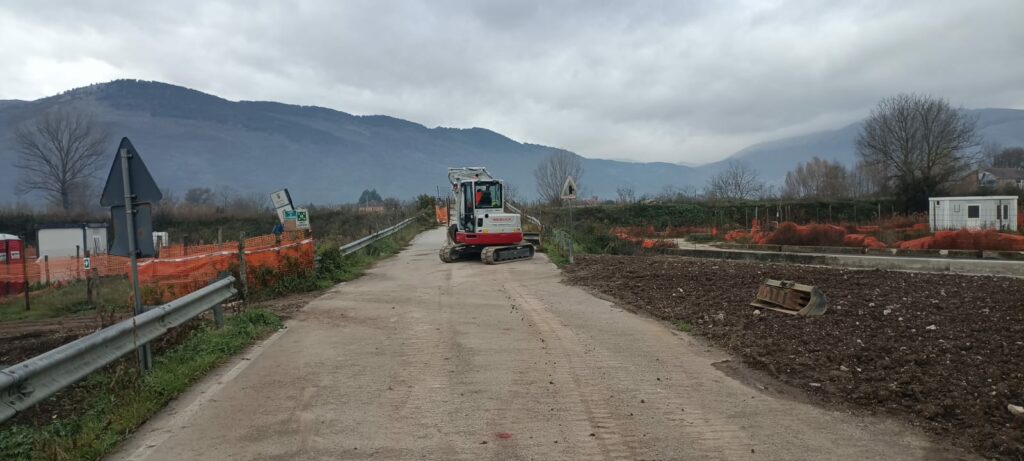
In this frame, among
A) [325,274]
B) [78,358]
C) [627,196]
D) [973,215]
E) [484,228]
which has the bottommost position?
[325,274]

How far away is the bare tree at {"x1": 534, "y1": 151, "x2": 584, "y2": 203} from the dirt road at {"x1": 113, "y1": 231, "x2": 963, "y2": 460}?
194ft

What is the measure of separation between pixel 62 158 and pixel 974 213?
317 feet

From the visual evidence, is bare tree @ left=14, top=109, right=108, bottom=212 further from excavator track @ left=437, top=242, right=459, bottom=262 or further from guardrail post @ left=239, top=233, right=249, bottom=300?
guardrail post @ left=239, top=233, right=249, bottom=300

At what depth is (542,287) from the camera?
15734mm

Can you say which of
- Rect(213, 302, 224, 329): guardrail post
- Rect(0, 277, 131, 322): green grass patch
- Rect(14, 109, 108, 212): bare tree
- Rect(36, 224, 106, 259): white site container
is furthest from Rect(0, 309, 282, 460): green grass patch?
Rect(14, 109, 108, 212): bare tree

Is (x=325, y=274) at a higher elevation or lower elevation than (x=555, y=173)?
lower

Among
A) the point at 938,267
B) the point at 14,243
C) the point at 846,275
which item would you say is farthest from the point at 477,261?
the point at 14,243

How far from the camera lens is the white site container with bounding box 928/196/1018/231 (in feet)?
111

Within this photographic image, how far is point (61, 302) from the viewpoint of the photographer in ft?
58.4

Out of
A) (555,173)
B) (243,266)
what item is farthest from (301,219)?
(555,173)

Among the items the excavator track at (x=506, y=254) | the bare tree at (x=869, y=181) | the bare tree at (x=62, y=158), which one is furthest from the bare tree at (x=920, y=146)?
the bare tree at (x=62, y=158)

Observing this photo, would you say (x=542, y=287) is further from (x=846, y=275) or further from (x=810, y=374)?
(x=810, y=374)

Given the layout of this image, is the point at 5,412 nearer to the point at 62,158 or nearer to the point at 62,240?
the point at 62,240

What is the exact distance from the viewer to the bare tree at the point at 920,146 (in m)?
52.4
